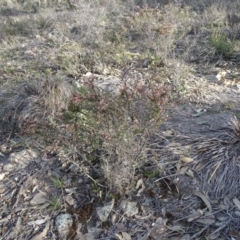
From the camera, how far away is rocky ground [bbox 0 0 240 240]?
2328 mm

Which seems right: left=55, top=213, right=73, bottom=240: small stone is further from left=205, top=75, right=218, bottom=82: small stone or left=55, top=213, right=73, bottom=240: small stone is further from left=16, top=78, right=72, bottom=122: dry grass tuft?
left=205, top=75, right=218, bottom=82: small stone

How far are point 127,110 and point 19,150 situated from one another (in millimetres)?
1307

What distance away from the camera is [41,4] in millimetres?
9281

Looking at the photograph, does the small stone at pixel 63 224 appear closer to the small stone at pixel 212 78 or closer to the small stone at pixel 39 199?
the small stone at pixel 39 199

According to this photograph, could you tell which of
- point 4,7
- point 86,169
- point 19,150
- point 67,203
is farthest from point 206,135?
point 4,7

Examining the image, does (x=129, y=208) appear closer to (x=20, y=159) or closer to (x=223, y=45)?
(x=20, y=159)

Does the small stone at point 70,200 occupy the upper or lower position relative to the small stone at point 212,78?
upper

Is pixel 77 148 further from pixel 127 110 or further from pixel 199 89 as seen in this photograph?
pixel 199 89

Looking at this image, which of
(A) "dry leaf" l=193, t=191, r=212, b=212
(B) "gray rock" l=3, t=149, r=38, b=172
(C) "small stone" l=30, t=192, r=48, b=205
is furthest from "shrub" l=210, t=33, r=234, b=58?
(C) "small stone" l=30, t=192, r=48, b=205

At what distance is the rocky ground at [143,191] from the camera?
2.33 m

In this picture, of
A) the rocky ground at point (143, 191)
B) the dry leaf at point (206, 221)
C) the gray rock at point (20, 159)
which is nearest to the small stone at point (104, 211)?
the rocky ground at point (143, 191)

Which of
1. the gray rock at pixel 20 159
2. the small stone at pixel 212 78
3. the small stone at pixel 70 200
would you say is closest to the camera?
the small stone at pixel 70 200

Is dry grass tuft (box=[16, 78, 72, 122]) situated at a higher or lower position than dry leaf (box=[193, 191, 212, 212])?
higher

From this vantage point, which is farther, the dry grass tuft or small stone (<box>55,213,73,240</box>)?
the dry grass tuft
